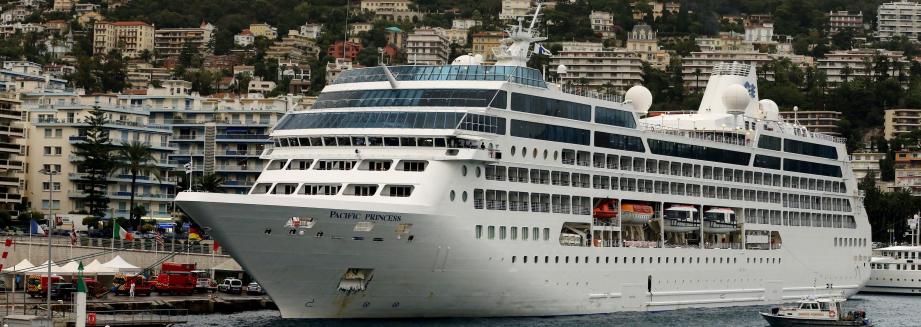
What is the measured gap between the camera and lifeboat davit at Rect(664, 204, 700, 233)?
62.5 metres

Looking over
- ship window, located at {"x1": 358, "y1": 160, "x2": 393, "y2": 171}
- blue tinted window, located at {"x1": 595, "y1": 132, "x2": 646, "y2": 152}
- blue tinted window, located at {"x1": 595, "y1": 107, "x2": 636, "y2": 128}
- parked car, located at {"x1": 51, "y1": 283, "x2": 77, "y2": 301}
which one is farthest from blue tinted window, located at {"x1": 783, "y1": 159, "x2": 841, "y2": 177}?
parked car, located at {"x1": 51, "y1": 283, "x2": 77, "y2": 301}

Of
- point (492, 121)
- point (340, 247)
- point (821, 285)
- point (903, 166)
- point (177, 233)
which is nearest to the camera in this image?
point (340, 247)

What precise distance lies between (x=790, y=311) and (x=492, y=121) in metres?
14.3

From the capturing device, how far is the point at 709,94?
7450 cm

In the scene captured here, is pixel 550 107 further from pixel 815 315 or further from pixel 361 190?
pixel 815 315

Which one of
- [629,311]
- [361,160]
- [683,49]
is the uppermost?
[683,49]

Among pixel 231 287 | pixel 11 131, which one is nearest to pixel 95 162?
pixel 11 131

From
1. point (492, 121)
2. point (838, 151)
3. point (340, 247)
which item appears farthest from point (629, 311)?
point (838, 151)

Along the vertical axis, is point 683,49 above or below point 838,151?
above

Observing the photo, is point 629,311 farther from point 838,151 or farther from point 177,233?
point 177,233

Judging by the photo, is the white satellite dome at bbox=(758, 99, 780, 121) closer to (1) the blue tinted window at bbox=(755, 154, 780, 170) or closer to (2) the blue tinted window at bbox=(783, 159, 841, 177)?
(2) the blue tinted window at bbox=(783, 159, 841, 177)

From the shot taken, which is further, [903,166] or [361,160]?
[903,166]

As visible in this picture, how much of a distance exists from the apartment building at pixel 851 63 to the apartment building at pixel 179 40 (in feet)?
247

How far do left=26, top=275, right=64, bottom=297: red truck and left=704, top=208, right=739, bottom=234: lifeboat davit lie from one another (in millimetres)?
26030
